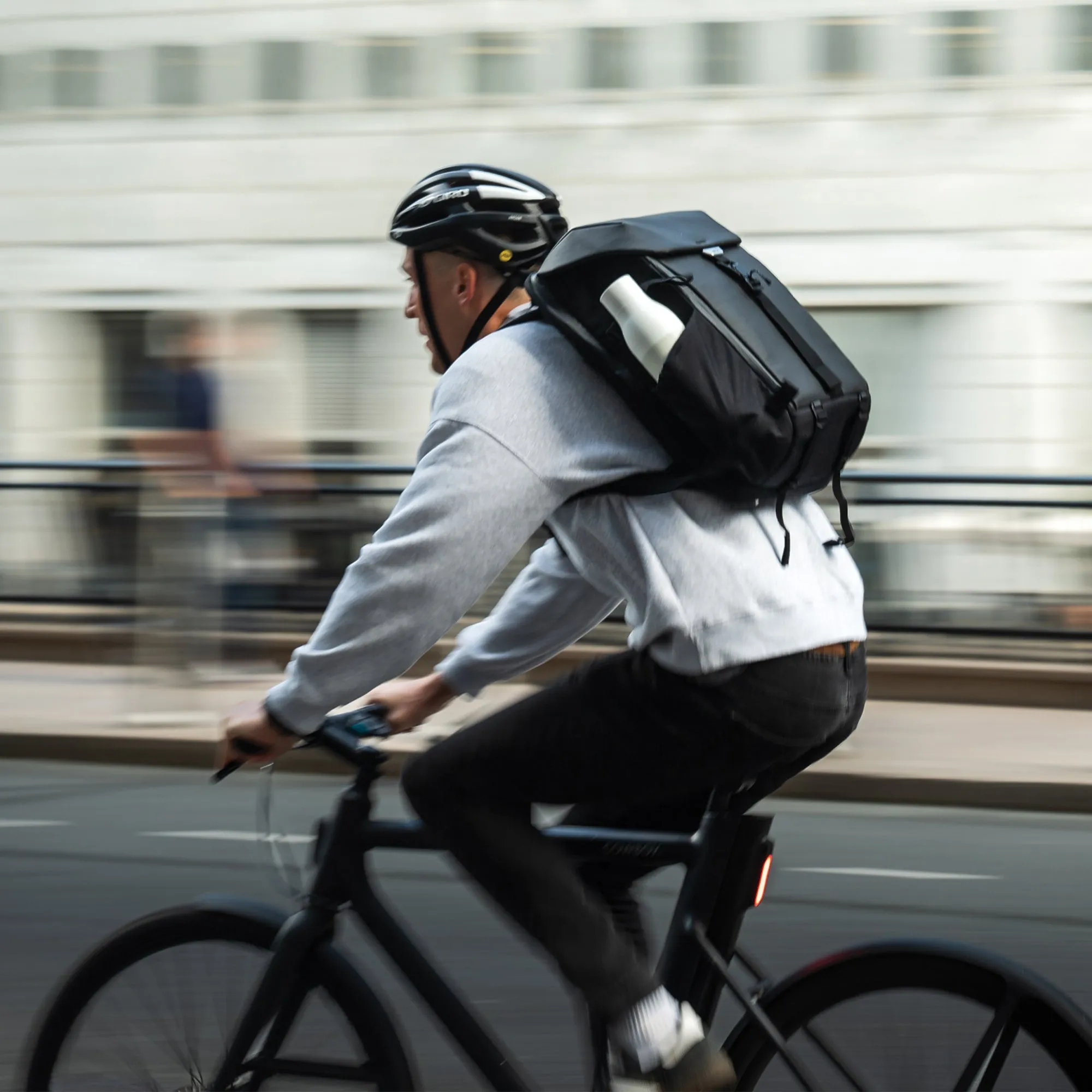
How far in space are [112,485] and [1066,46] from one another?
26.5ft

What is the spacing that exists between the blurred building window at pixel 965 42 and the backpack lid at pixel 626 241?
13.0 m

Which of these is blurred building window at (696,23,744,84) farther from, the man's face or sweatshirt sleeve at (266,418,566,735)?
sweatshirt sleeve at (266,418,566,735)

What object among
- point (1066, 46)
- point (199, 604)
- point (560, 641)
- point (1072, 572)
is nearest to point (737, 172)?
point (1066, 46)

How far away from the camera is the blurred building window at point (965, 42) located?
49.0 feet

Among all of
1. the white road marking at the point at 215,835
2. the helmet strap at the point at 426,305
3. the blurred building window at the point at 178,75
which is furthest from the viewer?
the blurred building window at the point at 178,75

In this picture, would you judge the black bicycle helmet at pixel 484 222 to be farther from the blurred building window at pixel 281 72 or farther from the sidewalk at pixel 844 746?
the blurred building window at pixel 281 72

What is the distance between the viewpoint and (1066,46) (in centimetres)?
1485

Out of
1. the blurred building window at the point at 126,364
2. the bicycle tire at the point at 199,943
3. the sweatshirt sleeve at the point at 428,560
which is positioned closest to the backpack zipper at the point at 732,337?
the sweatshirt sleeve at the point at 428,560

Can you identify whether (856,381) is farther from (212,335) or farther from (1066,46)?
(1066,46)

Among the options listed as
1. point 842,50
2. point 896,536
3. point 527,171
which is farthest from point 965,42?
point 896,536

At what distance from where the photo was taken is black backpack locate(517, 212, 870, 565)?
2477 millimetres

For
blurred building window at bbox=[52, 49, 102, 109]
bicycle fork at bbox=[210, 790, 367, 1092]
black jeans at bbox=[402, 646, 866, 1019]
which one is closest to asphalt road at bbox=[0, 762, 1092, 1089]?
bicycle fork at bbox=[210, 790, 367, 1092]

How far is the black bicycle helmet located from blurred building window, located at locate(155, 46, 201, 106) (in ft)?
46.8

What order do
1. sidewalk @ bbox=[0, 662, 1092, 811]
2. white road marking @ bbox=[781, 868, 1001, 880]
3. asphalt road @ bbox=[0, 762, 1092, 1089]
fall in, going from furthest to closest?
sidewalk @ bbox=[0, 662, 1092, 811]
white road marking @ bbox=[781, 868, 1001, 880]
asphalt road @ bbox=[0, 762, 1092, 1089]
